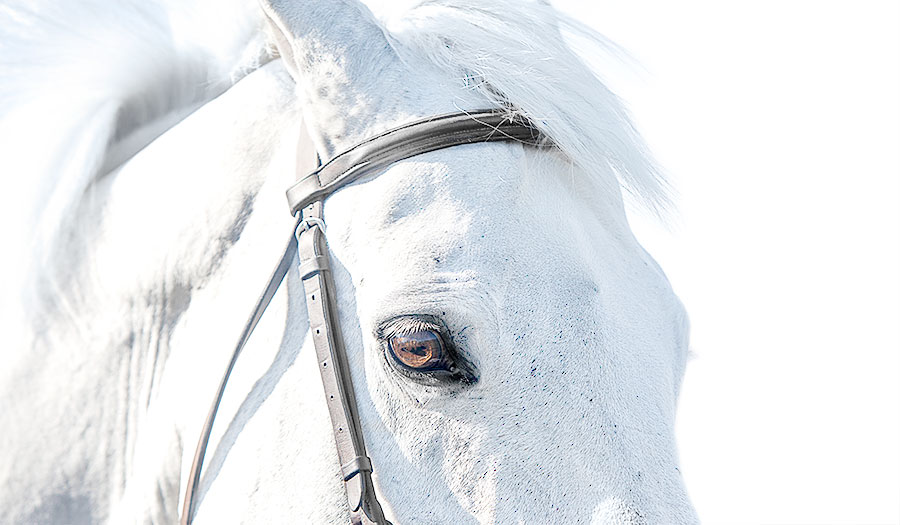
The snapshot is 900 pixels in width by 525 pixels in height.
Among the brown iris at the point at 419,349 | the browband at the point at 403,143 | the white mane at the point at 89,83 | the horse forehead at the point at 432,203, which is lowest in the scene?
the brown iris at the point at 419,349

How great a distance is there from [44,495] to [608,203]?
1.23m

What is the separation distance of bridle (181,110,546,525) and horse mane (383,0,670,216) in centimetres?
6

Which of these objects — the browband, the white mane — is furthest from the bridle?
the white mane

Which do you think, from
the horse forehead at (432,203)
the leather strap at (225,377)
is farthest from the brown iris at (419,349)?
the leather strap at (225,377)

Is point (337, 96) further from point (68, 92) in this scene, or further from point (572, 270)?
point (68, 92)

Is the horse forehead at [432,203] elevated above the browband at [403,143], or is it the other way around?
the browband at [403,143]

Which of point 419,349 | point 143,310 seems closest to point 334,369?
point 419,349

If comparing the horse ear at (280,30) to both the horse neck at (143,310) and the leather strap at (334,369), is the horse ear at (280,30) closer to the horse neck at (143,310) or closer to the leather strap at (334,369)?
the horse neck at (143,310)

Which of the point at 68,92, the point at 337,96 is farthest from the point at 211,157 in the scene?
the point at 68,92

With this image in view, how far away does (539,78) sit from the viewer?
1.34m

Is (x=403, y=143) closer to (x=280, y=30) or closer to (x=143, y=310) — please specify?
(x=280, y=30)

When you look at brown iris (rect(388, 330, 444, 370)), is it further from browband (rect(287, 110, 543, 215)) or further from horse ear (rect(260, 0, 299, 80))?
horse ear (rect(260, 0, 299, 80))

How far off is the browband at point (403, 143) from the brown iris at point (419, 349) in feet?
1.04

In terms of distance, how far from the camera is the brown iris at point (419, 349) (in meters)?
1.11
